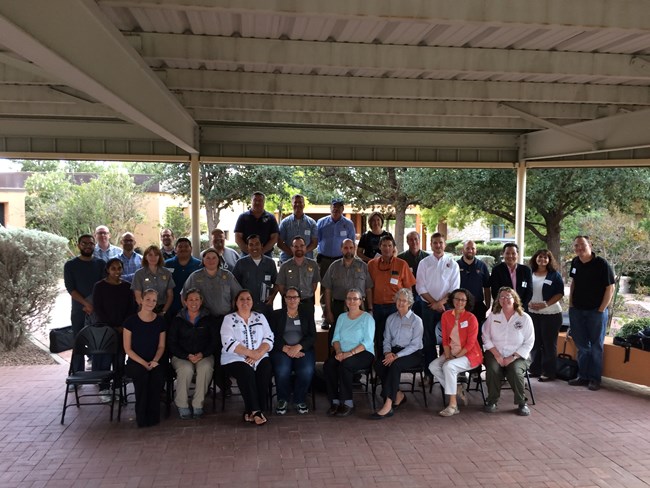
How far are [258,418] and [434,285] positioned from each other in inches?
93.7

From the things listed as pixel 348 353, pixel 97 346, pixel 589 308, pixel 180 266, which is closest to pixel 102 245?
pixel 180 266

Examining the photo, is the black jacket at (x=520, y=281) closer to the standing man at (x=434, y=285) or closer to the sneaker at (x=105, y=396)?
the standing man at (x=434, y=285)

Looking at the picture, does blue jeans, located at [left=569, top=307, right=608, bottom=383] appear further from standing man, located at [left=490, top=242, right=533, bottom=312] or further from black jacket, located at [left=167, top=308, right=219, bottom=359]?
black jacket, located at [left=167, top=308, right=219, bottom=359]

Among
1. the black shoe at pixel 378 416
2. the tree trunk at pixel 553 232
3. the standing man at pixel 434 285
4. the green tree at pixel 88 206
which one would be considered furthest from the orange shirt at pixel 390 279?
the green tree at pixel 88 206

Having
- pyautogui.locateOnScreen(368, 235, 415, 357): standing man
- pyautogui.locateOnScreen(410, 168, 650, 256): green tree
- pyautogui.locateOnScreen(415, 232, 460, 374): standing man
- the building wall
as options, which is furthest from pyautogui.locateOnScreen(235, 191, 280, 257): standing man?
the building wall

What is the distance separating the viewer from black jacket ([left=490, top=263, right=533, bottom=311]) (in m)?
6.00

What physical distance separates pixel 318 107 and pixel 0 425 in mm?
4973

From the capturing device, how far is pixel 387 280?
5.89m

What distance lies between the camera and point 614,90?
6.33m

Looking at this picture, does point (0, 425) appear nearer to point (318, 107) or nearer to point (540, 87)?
point (318, 107)

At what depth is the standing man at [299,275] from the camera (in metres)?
5.81

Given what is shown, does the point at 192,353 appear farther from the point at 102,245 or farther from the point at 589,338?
the point at 589,338

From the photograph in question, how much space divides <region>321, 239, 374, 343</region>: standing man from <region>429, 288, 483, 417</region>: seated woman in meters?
0.93

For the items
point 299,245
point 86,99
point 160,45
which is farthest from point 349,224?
point 86,99
